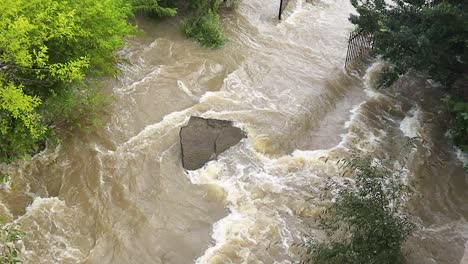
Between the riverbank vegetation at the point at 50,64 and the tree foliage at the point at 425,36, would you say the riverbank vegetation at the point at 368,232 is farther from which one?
the riverbank vegetation at the point at 50,64

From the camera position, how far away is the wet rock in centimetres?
1008

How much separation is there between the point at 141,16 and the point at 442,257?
11.9 meters

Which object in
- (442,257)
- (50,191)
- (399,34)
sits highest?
(399,34)

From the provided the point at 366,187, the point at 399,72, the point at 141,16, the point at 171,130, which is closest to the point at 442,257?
the point at 366,187

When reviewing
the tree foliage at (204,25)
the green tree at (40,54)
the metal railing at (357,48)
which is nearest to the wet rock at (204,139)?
the green tree at (40,54)

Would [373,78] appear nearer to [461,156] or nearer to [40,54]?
[461,156]

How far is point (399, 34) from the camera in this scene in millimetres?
10891

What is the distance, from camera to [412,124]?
39.3ft

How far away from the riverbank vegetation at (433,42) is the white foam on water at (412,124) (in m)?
0.88

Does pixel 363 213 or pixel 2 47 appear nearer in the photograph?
pixel 363 213

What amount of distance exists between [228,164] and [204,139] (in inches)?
36.3

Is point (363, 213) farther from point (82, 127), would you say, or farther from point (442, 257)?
point (82, 127)

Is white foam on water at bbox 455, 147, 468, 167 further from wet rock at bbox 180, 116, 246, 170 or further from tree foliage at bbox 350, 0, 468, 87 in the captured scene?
wet rock at bbox 180, 116, 246, 170

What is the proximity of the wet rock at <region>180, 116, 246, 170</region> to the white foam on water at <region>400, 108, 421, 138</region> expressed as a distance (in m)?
4.37
